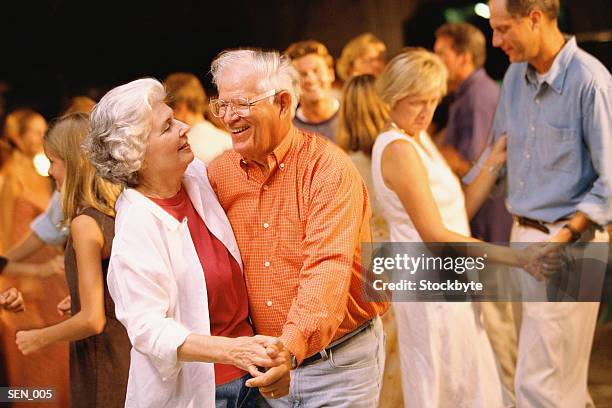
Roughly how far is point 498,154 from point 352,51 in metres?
0.75

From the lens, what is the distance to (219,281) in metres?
2.93

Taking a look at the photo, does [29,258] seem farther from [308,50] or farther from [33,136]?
[308,50]

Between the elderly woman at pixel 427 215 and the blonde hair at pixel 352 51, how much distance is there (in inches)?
5.8

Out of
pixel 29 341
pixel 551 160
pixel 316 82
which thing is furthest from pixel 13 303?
pixel 551 160

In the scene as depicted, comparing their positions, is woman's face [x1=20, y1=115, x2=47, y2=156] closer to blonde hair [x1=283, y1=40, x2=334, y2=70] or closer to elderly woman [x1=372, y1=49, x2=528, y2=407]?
blonde hair [x1=283, y1=40, x2=334, y2=70]

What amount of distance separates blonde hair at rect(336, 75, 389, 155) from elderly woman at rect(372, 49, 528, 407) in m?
0.05

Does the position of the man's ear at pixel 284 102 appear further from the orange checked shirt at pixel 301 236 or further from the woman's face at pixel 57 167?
the woman's face at pixel 57 167

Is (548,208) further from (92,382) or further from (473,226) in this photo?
(92,382)

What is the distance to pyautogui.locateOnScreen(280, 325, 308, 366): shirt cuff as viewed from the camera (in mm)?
2746

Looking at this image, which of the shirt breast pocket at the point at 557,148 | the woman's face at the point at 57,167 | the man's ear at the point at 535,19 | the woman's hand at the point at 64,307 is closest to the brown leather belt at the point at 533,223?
the shirt breast pocket at the point at 557,148

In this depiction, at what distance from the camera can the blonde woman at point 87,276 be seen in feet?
10.8

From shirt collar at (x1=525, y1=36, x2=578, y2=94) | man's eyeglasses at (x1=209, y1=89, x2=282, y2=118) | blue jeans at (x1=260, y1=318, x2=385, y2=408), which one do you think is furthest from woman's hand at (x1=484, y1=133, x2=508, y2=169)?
man's eyeglasses at (x1=209, y1=89, x2=282, y2=118)

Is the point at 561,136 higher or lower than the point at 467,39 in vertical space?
lower

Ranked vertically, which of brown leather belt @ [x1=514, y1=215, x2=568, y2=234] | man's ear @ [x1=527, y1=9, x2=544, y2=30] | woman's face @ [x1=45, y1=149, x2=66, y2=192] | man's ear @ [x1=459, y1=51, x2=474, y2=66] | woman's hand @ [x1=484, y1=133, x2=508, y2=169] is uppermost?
man's ear @ [x1=527, y1=9, x2=544, y2=30]
